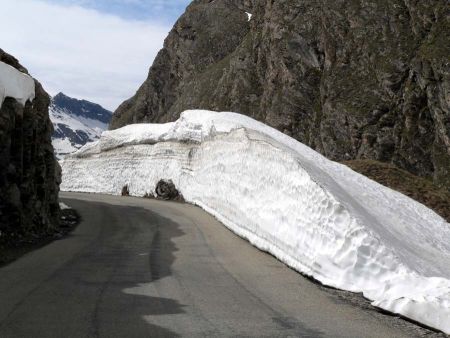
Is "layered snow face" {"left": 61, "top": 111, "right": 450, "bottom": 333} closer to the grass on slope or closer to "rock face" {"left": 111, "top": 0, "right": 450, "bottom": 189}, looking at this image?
the grass on slope

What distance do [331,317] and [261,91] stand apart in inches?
3055

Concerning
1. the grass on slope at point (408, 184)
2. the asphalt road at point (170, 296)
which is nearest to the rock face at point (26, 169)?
the asphalt road at point (170, 296)

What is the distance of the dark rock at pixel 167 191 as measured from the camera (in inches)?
1192

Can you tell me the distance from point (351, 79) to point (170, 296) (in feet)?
207

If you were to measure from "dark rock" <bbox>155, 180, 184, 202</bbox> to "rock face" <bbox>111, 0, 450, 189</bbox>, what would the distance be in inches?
1311

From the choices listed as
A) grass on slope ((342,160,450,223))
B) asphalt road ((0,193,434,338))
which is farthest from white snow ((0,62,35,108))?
grass on slope ((342,160,450,223))

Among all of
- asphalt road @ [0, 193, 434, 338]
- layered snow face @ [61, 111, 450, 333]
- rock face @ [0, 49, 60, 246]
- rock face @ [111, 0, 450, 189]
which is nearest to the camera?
asphalt road @ [0, 193, 434, 338]

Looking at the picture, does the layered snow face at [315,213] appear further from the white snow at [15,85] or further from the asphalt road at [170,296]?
the white snow at [15,85]

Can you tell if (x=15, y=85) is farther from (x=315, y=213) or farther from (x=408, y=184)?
(x=408, y=184)

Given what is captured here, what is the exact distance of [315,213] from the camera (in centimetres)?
1245

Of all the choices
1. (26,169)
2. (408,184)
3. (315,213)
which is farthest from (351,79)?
(315,213)

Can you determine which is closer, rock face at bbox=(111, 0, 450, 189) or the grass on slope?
the grass on slope

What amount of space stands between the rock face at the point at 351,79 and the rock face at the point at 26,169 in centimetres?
4517

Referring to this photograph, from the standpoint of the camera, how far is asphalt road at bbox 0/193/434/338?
285 inches
